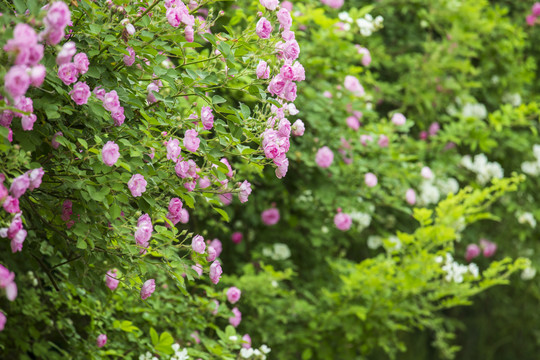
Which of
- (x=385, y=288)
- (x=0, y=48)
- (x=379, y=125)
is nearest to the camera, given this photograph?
(x=0, y=48)

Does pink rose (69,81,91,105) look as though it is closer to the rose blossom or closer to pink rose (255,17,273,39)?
the rose blossom

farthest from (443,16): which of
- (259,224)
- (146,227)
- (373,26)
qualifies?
(146,227)

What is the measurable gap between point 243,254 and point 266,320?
0.56 metres

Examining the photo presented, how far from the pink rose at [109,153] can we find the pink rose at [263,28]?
480mm

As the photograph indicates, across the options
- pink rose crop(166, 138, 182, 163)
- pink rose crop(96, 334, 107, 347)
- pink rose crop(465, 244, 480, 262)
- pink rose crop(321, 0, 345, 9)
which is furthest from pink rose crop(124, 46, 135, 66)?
pink rose crop(465, 244, 480, 262)

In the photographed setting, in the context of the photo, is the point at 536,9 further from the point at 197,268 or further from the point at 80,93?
the point at 80,93

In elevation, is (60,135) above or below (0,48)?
below

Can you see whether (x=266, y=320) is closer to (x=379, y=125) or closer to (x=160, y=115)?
(x=379, y=125)

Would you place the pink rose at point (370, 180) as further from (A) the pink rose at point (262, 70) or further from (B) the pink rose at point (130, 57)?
(B) the pink rose at point (130, 57)

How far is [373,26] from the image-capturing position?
382 cm

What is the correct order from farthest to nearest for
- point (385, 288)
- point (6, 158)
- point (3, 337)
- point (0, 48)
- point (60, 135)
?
point (385, 288), point (3, 337), point (60, 135), point (6, 158), point (0, 48)

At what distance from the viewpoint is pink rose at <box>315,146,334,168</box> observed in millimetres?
3547

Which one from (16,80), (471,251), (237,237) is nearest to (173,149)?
(16,80)

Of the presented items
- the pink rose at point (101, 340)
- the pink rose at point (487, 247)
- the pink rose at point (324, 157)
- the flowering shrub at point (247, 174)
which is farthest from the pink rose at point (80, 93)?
the pink rose at point (487, 247)
